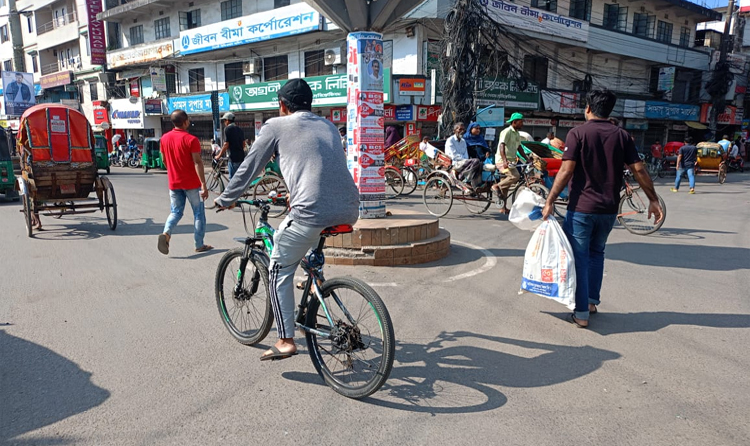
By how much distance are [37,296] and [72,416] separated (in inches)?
109

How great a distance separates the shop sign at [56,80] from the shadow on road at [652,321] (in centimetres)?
3928

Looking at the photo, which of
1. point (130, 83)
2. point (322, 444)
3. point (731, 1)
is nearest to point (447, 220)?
point (322, 444)

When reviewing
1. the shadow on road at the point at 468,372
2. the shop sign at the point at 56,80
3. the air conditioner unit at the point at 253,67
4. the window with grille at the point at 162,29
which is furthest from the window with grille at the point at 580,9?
the shop sign at the point at 56,80

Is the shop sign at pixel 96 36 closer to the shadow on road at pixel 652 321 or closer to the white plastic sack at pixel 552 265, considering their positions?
the white plastic sack at pixel 552 265

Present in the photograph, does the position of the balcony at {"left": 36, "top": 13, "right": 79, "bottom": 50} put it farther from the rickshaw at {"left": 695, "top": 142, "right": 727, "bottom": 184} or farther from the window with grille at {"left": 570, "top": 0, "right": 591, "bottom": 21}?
the rickshaw at {"left": 695, "top": 142, "right": 727, "bottom": 184}

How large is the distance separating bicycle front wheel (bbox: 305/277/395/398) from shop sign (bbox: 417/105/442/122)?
643 inches

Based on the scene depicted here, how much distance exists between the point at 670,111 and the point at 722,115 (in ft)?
20.0

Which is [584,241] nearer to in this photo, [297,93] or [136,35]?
[297,93]

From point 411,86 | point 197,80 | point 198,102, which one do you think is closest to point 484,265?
point 411,86

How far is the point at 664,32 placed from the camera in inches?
1110

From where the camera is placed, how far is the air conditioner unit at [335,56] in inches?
791

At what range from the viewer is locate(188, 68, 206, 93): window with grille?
2648 cm

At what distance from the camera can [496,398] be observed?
3.02 metres

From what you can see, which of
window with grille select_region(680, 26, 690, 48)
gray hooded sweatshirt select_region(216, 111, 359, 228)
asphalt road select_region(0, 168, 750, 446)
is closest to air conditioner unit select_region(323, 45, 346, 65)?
asphalt road select_region(0, 168, 750, 446)
